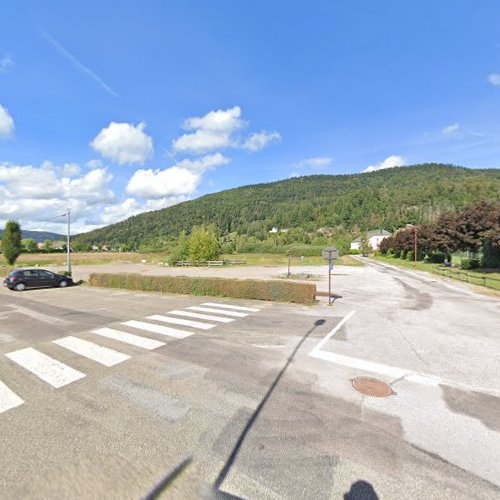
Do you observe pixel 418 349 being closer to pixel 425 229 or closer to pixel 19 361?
pixel 19 361

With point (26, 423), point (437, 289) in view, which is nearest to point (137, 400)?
point (26, 423)

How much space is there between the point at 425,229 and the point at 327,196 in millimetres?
152725

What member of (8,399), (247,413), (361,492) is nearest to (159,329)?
(8,399)

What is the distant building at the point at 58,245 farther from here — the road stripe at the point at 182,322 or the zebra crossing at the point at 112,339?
the zebra crossing at the point at 112,339

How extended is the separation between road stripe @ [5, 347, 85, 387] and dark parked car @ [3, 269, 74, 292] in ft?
51.1

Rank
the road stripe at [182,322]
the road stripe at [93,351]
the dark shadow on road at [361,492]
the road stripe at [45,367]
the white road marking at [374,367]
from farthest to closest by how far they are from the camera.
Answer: the road stripe at [182,322] → the road stripe at [93,351] → the white road marking at [374,367] → the road stripe at [45,367] → the dark shadow on road at [361,492]

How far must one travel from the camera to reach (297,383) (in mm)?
5211

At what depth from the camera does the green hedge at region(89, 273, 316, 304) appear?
13.2m

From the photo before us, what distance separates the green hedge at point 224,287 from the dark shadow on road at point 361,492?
10.2 m

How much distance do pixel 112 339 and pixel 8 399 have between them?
3188 mm

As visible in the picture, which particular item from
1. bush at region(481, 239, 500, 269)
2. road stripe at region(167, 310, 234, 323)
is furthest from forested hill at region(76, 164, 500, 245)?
road stripe at region(167, 310, 234, 323)

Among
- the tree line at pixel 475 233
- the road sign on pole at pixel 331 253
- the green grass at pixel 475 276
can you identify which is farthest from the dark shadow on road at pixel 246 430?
the tree line at pixel 475 233

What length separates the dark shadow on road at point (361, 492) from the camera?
8.89 ft

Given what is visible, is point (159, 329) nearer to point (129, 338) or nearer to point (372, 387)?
point (129, 338)
